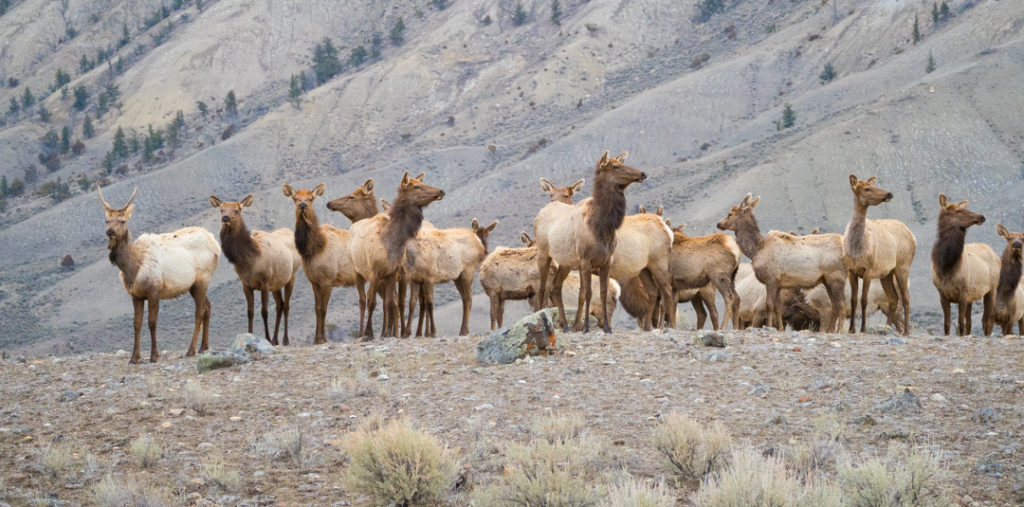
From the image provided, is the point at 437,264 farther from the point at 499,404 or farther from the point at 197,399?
the point at 499,404

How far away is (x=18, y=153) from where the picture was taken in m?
105

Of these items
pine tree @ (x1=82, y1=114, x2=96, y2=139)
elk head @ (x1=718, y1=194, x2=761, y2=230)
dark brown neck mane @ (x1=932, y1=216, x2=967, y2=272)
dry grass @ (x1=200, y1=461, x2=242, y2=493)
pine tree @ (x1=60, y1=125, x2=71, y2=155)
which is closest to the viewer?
dry grass @ (x1=200, y1=461, x2=242, y2=493)

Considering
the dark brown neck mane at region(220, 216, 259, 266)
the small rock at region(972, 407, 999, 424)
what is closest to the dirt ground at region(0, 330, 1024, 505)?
the small rock at region(972, 407, 999, 424)

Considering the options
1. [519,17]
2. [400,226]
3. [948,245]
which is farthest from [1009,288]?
[519,17]

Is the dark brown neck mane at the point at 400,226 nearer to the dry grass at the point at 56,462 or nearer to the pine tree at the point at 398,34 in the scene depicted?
the dry grass at the point at 56,462

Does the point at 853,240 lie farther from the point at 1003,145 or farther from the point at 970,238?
the point at 1003,145

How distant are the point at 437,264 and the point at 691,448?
1273 cm

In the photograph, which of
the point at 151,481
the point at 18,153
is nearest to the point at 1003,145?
the point at 151,481

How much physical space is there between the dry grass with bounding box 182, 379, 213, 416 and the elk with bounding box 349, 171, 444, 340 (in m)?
6.36

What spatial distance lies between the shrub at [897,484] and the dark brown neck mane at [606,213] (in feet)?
28.9

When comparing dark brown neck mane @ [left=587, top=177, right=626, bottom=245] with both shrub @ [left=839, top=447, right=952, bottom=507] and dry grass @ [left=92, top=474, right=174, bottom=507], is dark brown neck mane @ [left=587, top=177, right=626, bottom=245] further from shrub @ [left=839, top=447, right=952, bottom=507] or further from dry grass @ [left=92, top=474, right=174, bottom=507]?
dry grass @ [left=92, top=474, right=174, bottom=507]

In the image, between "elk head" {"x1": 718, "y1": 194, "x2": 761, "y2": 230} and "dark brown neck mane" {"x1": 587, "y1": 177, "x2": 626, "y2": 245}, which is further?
"elk head" {"x1": 718, "y1": 194, "x2": 761, "y2": 230}

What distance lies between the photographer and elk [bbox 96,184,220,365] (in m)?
15.8

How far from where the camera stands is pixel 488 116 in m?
99.7
